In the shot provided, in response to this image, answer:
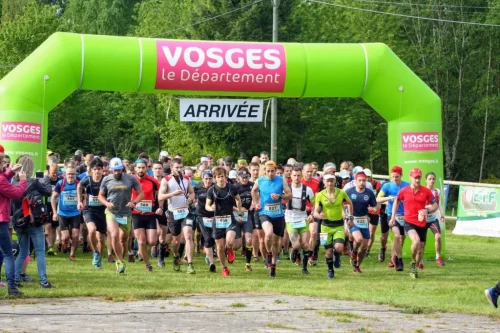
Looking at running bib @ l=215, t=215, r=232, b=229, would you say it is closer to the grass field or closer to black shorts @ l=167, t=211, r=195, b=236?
the grass field

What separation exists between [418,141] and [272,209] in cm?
449

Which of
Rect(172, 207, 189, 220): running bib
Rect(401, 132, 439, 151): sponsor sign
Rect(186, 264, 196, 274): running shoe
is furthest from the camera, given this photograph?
Rect(401, 132, 439, 151): sponsor sign

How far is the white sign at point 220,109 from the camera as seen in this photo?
2089cm

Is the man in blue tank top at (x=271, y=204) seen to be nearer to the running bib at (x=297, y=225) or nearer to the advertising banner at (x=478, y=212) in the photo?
the running bib at (x=297, y=225)

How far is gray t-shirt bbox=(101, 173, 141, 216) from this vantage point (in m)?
16.5

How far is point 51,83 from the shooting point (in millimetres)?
18844

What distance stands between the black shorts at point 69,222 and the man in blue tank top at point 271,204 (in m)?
3.76

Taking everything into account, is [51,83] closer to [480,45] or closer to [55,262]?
[55,262]

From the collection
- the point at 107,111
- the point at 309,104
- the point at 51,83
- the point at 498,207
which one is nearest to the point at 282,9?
the point at 309,104

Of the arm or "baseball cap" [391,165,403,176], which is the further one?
"baseball cap" [391,165,403,176]

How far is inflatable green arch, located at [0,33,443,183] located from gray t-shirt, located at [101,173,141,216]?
9.26ft

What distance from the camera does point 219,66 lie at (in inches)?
Answer: 782

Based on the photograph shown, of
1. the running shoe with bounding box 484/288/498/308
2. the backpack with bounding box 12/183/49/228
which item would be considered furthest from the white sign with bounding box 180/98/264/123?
the running shoe with bounding box 484/288/498/308

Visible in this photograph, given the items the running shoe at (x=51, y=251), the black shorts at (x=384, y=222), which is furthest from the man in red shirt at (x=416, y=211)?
the running shoe at (x=51, y=251)
